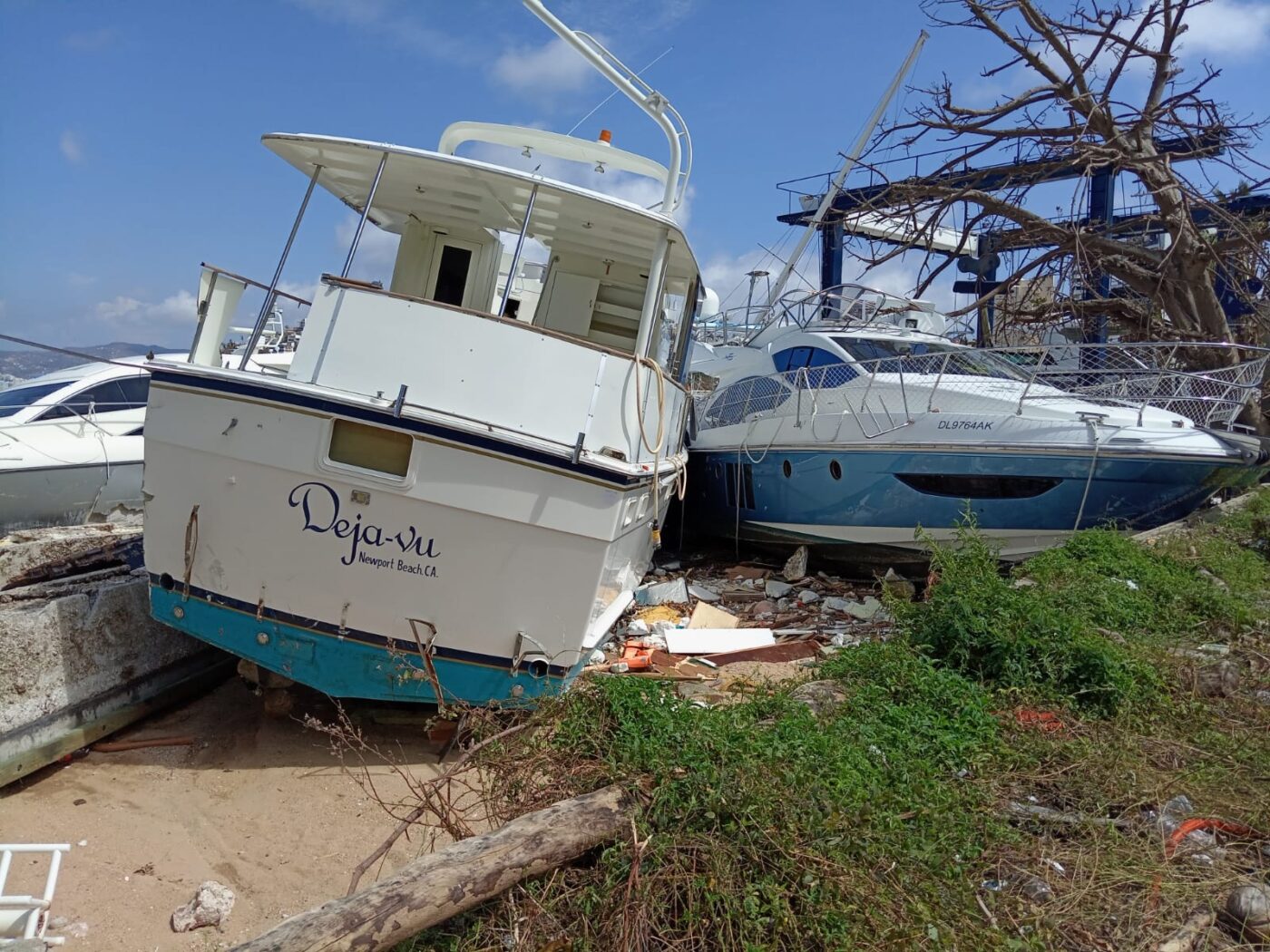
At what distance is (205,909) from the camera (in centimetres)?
399

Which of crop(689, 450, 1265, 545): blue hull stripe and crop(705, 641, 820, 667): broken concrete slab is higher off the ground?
crop(689, 450, 1265, 545): blue hull stripe

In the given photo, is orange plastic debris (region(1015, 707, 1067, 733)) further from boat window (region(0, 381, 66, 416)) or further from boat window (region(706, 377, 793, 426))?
boat window (region(0, 381, 66, 416))

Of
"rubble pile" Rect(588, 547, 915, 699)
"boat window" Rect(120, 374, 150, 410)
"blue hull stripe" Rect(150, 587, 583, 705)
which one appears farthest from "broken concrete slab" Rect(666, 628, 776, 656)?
"boat window" Rect(120, 374, 150, 410)

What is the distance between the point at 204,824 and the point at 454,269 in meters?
4.96

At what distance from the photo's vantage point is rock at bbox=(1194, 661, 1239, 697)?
484cm

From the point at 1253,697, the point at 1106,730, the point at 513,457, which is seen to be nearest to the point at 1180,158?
the point at 1253,697

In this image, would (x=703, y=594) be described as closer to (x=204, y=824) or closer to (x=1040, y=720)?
(x=1040, y=720)

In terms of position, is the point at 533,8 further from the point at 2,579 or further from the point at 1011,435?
the point at 2,579

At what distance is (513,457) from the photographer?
4.81m

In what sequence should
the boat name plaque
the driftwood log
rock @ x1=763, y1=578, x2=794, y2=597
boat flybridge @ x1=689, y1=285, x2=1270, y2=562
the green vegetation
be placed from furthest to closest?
1. rock @ x1=763, y1=578, x2=794, y2=597
2. boat flybridge @ x1=689, y1=285, x2=1270, y2=562
3. the boat name plaque
4. the green vegetation
5. the driftwood log

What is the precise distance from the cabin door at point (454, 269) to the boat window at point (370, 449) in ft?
10.5

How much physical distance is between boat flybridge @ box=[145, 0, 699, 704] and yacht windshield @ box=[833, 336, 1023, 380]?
13.8 ft

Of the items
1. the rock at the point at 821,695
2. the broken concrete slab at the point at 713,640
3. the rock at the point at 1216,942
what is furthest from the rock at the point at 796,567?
the rock at the point at 1216,942

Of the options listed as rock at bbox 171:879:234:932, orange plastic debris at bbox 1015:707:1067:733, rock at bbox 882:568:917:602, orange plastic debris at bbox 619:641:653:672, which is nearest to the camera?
rock at bbox 171:879:234:932
